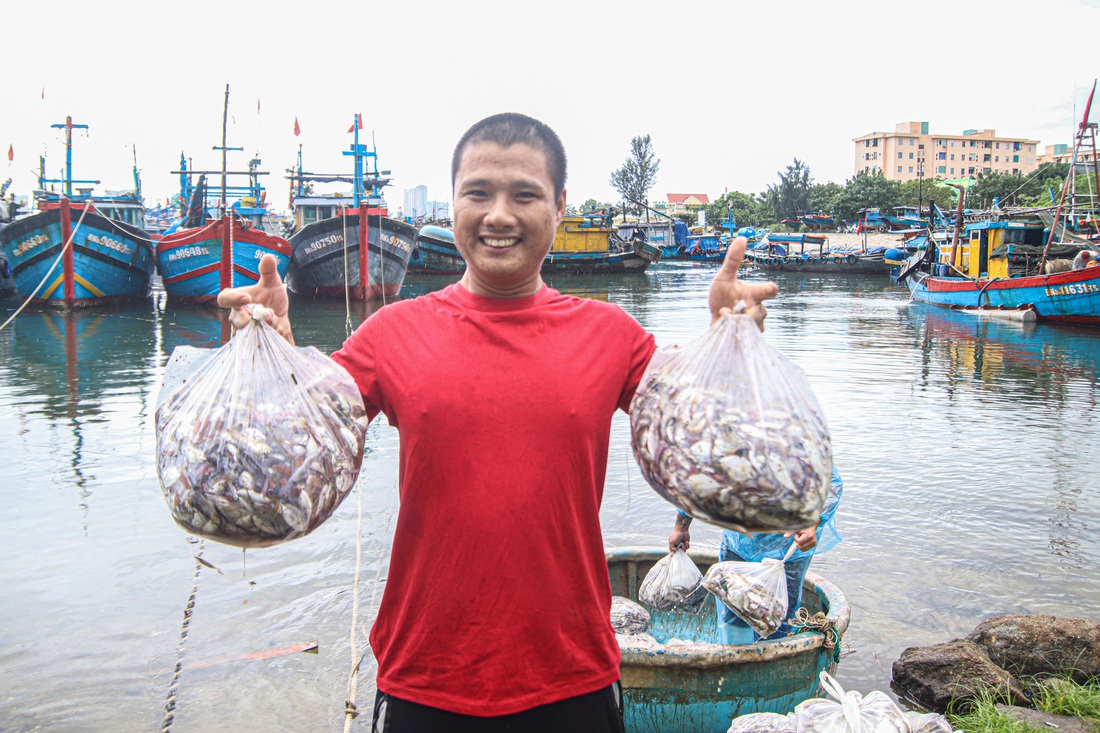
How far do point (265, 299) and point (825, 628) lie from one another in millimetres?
2383

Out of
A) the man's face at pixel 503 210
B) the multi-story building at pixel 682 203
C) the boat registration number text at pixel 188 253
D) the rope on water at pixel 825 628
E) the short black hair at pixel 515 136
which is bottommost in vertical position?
the rope on water at pixel 825 628

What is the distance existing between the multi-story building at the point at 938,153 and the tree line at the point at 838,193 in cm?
2501

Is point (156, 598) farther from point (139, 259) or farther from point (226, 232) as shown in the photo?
point (139, 259)

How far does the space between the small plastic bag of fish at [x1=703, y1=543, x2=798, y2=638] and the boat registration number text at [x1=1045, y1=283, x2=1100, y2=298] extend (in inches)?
627

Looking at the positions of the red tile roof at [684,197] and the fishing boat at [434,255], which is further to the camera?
the red tile roof at [684,197]

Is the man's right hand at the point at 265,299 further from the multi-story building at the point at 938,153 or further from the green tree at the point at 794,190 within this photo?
the multi-story building at the point at 938,153

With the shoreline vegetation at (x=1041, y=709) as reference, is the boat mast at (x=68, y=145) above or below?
above

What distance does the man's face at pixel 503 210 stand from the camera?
5.02 ft

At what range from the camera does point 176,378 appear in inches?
64.2

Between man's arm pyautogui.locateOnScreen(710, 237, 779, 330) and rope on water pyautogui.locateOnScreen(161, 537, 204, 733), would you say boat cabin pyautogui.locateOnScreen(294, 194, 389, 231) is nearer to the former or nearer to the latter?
rope on water pyautogui.locateOnScreen(161, 537, 204, 733)

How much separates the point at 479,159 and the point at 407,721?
40.0 inches

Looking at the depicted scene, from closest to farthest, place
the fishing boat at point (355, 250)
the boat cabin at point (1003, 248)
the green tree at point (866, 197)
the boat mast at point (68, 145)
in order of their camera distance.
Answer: the boat cabin at point (1003, 248)
the fishing boat at point (355, 250)
the boat mast at point (68, 145)
the green tree at point (866, 197)

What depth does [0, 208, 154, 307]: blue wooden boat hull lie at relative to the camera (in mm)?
19984

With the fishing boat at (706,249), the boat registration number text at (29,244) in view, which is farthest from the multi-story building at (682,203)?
the boat registration number text at (29,244)
